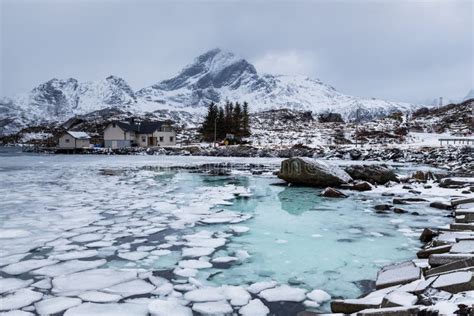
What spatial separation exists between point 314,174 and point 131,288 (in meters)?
13.3

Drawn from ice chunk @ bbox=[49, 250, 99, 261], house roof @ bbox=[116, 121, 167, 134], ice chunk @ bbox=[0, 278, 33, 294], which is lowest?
ice chunk @ bbox=[0, 278, 33, 294]

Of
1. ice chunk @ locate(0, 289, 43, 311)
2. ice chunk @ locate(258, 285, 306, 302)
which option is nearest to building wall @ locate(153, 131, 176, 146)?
ice chunk @ locate(0, 289, 43, 311)

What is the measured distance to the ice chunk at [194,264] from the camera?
6.24 metres

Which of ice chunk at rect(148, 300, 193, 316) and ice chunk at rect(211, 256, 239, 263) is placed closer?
ice chunk at rect(148, 300, 193, 316)

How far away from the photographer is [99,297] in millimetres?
4910

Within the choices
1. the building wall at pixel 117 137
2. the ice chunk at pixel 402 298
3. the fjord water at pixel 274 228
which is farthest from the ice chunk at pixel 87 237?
the building wall at pixel 117 137

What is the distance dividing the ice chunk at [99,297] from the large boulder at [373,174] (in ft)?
52.8

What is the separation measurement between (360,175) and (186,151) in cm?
4292

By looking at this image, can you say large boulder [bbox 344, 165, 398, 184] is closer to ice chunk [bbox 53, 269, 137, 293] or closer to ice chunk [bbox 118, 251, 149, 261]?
ice chunk [bbox 118, 251, 149, 261]

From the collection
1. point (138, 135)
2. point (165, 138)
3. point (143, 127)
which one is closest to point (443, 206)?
point (165, 138)

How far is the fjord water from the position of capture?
608 cm

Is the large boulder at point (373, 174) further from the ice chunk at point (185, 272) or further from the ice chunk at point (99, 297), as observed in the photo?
the ice chunk at point (99, 297)

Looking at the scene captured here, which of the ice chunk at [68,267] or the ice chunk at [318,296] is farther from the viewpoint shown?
the ice chunk at [68,267]

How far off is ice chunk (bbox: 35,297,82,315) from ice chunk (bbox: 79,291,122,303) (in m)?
0.12
